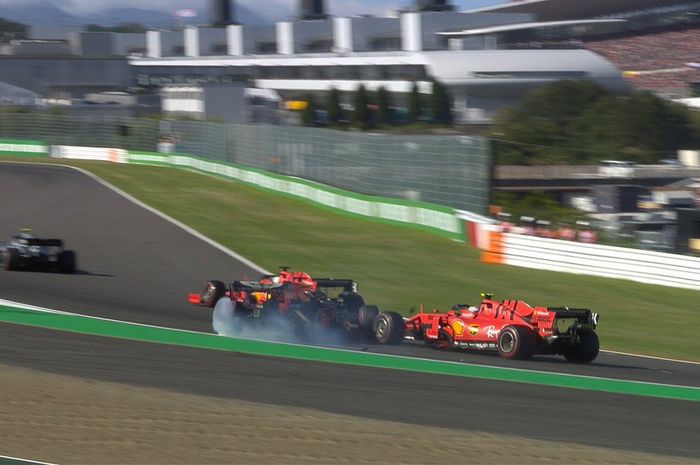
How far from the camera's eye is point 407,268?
18969 mm

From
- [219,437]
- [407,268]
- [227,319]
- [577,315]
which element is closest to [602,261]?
[407,268]

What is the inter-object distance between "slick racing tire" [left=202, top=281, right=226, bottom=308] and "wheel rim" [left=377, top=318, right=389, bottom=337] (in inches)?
125

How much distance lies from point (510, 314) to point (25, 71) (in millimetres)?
72775

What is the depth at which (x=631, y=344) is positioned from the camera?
12.6 metres

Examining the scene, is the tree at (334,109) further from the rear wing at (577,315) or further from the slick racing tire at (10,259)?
the rear wing at (577,315)

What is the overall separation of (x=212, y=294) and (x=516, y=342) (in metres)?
4.69

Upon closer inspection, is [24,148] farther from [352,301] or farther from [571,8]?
[571,8]

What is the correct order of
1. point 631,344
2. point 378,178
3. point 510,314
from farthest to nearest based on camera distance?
point 378,178
point 631,344
point 510,314

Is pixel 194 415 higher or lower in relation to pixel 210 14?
lower

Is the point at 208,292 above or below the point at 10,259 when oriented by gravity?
below

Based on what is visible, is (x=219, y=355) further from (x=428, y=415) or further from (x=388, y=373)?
(x=428, y=415)

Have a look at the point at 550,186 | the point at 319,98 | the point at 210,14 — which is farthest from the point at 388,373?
the point at 210,14

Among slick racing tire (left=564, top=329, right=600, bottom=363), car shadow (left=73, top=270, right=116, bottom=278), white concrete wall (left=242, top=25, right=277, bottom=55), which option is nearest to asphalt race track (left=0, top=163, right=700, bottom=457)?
slick racing tire (left=564, top=329, right=600, bottom=363)

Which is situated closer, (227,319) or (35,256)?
(227,319)
